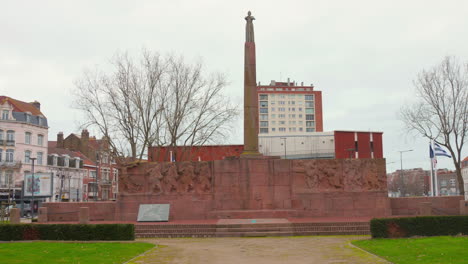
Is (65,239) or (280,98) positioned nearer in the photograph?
(65,239)

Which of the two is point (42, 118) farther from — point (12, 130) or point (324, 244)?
point (324, 244)

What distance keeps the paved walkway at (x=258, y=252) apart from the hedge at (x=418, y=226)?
1.47 m

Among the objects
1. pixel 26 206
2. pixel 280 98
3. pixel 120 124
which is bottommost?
pixel 26 206

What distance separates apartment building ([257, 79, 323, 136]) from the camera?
118 m

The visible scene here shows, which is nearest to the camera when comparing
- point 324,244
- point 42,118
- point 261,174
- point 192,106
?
point 324,244

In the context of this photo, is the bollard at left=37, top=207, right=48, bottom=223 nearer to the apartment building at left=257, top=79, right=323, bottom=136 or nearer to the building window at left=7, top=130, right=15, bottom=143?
the building window at left=7, top=130, right=15, bottom=143

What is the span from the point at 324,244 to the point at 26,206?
52941 mm

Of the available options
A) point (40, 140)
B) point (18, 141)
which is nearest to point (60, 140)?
point (40, 140)

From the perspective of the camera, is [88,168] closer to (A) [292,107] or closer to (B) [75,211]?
(B) [75,211]

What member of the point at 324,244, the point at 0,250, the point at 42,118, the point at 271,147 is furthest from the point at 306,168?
the point at 42,118

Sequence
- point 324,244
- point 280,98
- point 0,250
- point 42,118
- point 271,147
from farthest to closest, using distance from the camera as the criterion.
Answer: point 280,98 → point 271,147 → point 42,118 → point 324,244 → point 0,250

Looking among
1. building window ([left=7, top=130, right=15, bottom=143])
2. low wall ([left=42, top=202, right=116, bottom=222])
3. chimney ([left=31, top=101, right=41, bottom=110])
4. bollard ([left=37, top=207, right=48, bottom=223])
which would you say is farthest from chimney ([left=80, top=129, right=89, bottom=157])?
bollard ([left=37, top=207, right=48, bottom=223])

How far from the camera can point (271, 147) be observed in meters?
71.9

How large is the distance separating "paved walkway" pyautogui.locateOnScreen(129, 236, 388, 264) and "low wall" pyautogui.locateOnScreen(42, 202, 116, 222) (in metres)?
9.30
